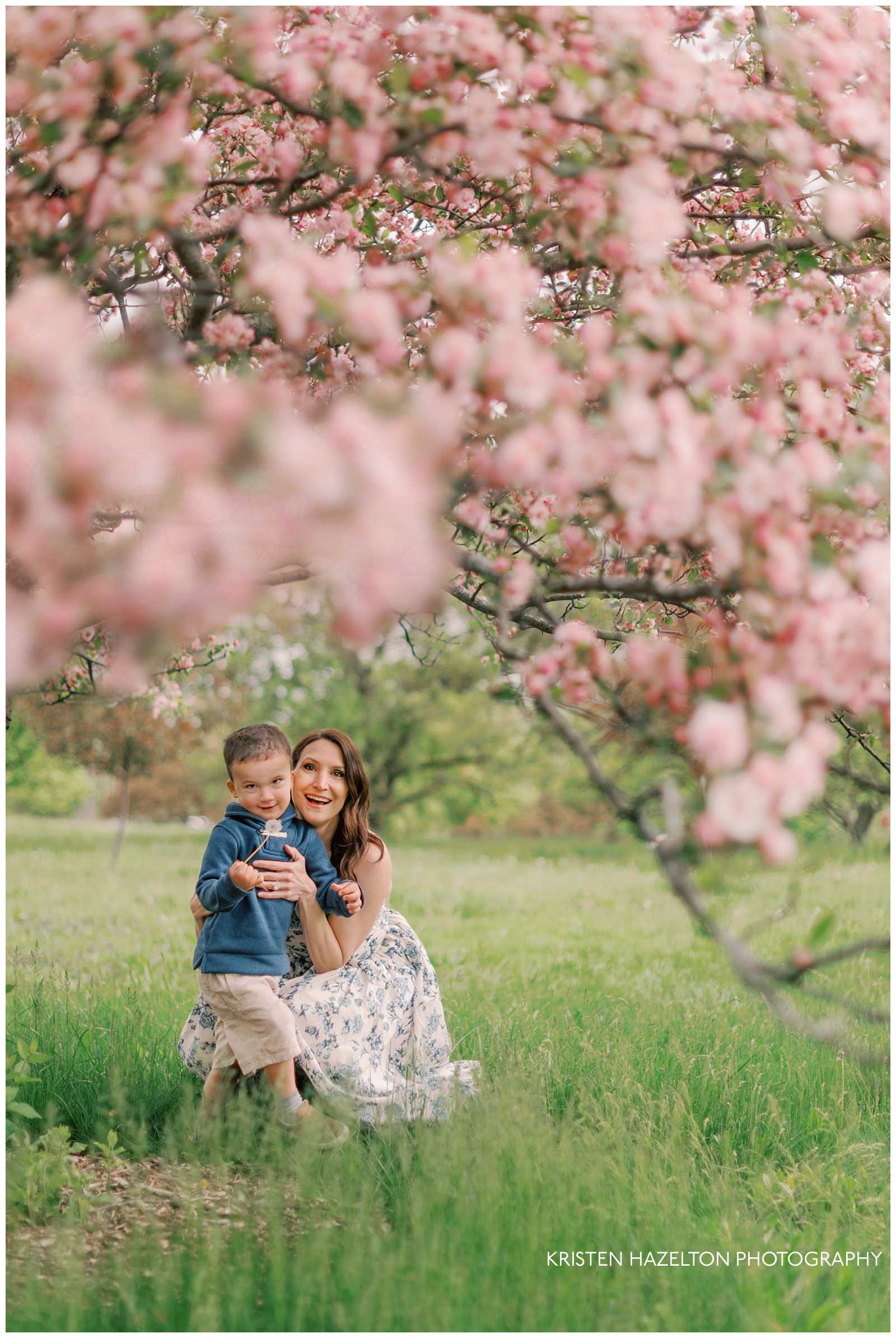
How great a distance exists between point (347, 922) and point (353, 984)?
0.24 meters

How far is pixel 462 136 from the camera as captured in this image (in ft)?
7.25

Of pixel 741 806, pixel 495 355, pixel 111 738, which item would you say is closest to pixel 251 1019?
pixel 741 806

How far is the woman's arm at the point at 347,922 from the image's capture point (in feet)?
12.4

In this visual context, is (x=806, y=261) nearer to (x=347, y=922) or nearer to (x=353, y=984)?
(x=347, y=922)

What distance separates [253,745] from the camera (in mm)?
3572

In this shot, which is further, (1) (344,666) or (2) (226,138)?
(1) (344,666)

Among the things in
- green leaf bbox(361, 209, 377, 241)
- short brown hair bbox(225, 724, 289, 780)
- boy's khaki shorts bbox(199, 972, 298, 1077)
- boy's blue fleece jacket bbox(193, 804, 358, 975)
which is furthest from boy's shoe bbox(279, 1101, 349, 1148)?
green leaf bbox(361, 209, 377, 241)

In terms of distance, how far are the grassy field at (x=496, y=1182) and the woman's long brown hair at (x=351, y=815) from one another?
3.00ft

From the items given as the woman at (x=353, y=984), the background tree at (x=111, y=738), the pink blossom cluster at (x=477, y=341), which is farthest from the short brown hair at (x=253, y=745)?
the background tree at (x=111, y=738)

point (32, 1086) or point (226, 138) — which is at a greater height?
point (226, 138)

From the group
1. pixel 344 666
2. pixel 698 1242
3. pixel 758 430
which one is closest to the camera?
pixel 758 430

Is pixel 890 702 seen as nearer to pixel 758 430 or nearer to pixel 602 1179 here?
pixel 758 430

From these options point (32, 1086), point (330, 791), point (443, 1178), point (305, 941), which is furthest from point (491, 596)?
point (32, 1086)

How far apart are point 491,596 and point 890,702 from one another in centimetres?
180
